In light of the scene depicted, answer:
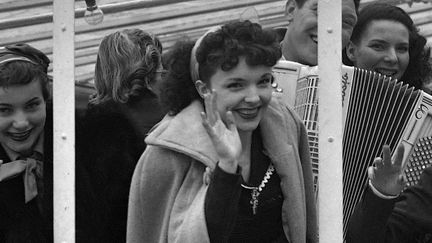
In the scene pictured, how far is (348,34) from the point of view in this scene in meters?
5.30

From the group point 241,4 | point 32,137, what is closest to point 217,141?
point 32,137

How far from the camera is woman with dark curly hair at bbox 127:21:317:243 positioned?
418 centimetres

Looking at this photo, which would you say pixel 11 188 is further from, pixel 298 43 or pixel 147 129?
pixel 298 43

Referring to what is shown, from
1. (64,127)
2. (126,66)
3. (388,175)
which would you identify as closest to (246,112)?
(388,175)

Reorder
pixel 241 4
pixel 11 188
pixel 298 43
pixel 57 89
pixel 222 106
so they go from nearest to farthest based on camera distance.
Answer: pixel 57 89 < pixel 222 106 < pixel 11 188 < pixel 298 43 < pixel 241 4

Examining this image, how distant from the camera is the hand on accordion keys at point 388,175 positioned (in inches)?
167

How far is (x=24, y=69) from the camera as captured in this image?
15.6 ft

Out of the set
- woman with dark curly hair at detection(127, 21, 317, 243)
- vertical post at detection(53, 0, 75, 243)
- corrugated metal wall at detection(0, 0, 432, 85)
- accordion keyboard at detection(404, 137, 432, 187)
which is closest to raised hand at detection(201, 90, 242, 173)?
woman with dark curly hair at detection(127, 21, 317, 243)

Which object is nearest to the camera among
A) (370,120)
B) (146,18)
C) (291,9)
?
(370,120)

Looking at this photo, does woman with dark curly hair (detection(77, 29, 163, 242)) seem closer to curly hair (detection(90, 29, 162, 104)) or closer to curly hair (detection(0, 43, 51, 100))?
curly hair (detection(90, 29, 162, 104))

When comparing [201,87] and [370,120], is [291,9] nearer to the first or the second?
[370,120]

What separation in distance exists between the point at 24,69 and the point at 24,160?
31 centimetres

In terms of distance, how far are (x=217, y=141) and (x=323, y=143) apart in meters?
0.31

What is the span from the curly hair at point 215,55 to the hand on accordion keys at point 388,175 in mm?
465
